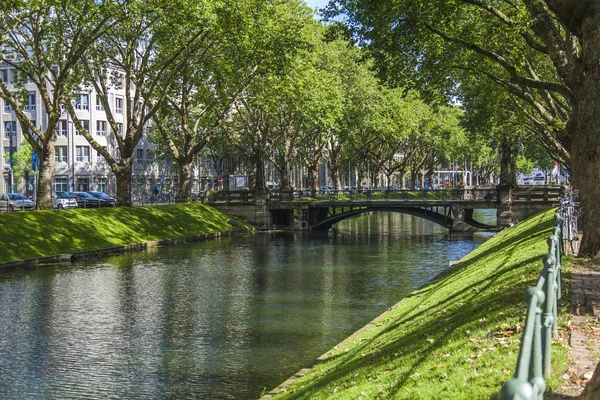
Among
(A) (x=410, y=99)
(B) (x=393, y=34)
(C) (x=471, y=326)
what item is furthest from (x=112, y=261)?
(A) (x=410, y=99)

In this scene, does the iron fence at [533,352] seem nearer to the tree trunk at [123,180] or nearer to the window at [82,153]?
the tree trunk at [123,180]

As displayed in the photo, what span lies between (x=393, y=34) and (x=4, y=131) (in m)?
84.2

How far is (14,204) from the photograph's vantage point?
66.3 meters

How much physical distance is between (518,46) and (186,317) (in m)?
18.8

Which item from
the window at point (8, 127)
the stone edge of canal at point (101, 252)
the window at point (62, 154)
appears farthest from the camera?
the window at point (8, 127)

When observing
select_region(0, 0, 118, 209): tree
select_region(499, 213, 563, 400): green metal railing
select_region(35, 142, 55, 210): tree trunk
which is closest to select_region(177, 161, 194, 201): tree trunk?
select_region(0, 0, 118, 209): tree

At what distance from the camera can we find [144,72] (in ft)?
173

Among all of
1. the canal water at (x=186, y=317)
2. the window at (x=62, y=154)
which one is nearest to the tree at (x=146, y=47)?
the canal water at (x=186, y=317)

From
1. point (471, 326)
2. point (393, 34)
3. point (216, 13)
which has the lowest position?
point (471, 326)

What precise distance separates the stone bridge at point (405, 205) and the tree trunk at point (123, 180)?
13.7m

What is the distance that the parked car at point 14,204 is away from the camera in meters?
61.4

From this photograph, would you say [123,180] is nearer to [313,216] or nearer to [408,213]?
[313,216]

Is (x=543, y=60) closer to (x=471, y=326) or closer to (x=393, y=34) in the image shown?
(x=393, y=34)

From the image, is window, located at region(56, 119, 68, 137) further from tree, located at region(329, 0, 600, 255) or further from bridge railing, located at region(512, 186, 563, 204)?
tree, located at region(329, 0, 600, 255)
